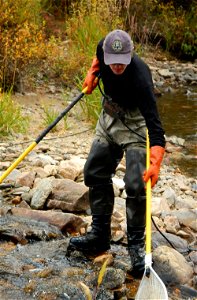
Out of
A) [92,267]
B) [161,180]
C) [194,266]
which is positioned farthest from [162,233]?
[161,180]

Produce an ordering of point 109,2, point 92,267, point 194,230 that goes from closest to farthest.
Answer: point 92,267 < point 194,230 < point 109,2

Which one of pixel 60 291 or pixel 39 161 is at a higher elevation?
pixel 60 291

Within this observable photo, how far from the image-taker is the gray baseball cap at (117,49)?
399cm

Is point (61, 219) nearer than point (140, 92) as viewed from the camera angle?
No

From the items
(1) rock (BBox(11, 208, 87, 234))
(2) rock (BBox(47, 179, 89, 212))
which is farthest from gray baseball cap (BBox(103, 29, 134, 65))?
(2) rock (BBox(47, 179, 89, 212))

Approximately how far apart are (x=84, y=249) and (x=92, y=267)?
21 cm

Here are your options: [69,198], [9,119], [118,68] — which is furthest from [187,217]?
[9,119]

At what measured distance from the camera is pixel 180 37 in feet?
53.6

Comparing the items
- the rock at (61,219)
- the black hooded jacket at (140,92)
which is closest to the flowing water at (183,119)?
the rock at (61,219)

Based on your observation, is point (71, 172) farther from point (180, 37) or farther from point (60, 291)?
point (180, 37)

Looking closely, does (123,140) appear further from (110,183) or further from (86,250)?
(86,250)

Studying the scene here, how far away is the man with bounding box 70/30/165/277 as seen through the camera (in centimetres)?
403

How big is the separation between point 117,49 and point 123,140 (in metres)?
0.69

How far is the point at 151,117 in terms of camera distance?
4035 millimetres
